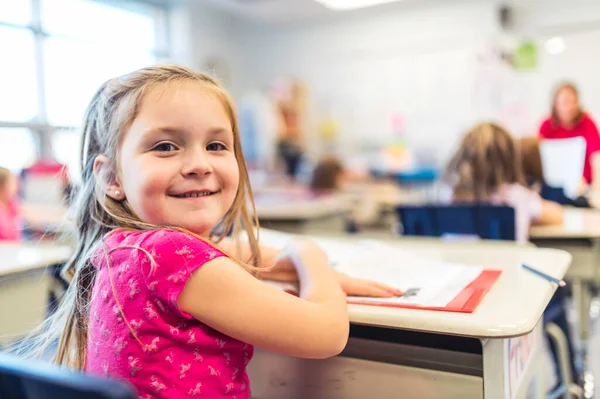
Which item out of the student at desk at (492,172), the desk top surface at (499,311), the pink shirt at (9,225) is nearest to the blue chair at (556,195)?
the student at desk at (492,172)

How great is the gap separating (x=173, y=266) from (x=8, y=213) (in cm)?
220

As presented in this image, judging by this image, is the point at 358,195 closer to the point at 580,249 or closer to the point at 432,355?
the point at 580,249

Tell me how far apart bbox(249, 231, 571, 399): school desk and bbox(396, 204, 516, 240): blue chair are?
0.69m

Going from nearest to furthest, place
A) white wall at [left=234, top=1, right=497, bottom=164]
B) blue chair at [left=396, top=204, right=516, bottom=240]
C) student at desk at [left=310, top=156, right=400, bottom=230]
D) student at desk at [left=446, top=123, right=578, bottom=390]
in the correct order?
1. blue chair at [left=396, top=204, right=516, bottom=240]
2. student at desk at [left=446, top=123, right=578, bottom=390]
3. student at desk at [left=310, top=156, right=400, bottom=230]
4. white wall at [left=234, top=1, right=497, bottom=164]

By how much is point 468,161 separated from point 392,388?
1385 millimetres

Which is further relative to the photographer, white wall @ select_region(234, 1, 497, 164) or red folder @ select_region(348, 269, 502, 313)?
white wall @ select_region(234, 1, 497, 164)

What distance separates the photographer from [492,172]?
2.09 m

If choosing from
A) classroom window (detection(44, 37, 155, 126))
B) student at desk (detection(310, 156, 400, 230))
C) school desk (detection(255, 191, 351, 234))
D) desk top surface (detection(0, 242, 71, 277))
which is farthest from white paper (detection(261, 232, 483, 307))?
classroom window (detection(44, 37, 155, 126))

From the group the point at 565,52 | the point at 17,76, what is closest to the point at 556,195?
the point at 565,52

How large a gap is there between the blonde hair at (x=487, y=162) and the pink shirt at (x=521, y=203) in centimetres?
3

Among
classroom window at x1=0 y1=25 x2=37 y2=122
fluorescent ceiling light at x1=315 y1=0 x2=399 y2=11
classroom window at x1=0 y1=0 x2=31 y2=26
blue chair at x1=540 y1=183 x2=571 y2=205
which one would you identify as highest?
fluorescent ceiling light at x1=315 y1=0 x2=399 y2=11

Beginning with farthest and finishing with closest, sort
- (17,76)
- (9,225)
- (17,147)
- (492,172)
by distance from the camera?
(17,147) < (17,76) < (9,225) < (492,172)

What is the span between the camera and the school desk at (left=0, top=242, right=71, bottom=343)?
1508 millimetres

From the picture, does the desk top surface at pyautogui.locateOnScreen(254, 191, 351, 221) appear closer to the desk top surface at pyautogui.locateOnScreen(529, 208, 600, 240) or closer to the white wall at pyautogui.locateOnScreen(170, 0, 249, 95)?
the desk top surface at pyautogui.locateOnScreen(529, 208, 600, 240)
